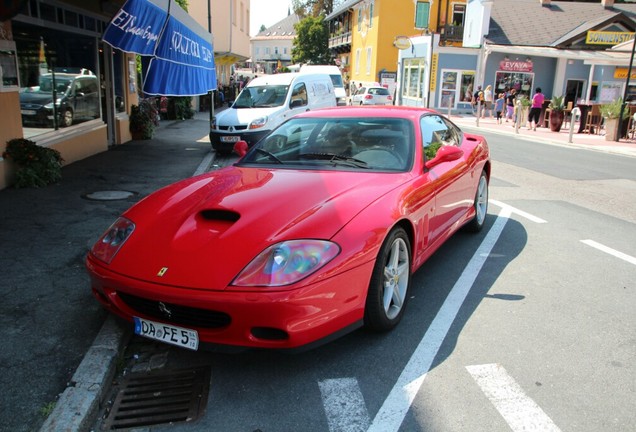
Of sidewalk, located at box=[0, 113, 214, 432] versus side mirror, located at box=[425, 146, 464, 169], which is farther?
side mirror, located at box=[425, 146, 464, 169]

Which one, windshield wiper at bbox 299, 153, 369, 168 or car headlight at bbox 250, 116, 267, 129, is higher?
windshield wiper at bbox 299, 153, 369, 168

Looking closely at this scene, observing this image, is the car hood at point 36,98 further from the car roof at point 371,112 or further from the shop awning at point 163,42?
the car roof at point 371,112

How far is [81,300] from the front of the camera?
4.04m

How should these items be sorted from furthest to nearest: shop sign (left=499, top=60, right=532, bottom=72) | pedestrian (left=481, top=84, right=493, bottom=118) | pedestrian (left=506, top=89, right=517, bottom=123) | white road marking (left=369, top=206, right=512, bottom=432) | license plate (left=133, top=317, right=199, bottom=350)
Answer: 1. shop sign (left=499, top=60, right=532, bottom=72)
2. pedestrian (left=481, top=84, right=493, bottom=118)
3. pedestrian (left=506, top=89, right=517, bottom=123)
4. license plate (left=133, top=317, right=199, bottom=350)
5. white road marking (left=369, top=206, right=512, bottom=432)

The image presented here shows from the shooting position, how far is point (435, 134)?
502 centimetres

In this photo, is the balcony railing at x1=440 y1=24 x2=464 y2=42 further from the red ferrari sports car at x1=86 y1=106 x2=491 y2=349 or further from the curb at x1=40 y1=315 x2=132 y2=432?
the curb at x1=40 y1=315 x2=132 y2=432

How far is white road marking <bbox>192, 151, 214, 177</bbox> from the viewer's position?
998 cm

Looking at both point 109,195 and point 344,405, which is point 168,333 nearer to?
point 344,405

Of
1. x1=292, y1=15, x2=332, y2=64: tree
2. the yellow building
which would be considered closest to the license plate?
the yellow building

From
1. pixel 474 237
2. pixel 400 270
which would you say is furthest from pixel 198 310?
pixel 474 237

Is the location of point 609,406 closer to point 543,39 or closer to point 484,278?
point 484,278

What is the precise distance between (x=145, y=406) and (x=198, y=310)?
61cm

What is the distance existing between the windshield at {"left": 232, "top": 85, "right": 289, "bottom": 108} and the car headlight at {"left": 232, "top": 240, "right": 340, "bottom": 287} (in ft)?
36.5

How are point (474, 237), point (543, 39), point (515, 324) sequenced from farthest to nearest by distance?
point (543, 39) < point (474, 237) < point (515, 324)
